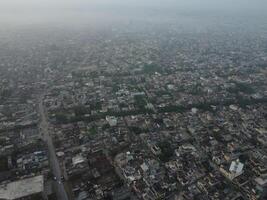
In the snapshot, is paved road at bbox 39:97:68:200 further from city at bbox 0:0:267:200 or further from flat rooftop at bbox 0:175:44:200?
flat rooftop at bbox 0:175:44:200

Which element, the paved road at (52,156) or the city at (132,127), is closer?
the paved road at (52,156)

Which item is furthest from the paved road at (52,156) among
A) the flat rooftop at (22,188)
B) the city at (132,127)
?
the flat rooftop at (22,188)

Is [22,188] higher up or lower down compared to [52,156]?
higher up

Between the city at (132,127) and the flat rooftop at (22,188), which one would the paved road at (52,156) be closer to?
the city at (132,127)

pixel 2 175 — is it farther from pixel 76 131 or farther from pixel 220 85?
pixel 220 85

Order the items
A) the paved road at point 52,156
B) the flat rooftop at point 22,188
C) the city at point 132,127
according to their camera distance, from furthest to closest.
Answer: the city at point 132,127
the paved road at point 52,156
the flat rooftop at point 22,188

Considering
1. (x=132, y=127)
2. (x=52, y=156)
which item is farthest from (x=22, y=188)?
(x=132, y=127)

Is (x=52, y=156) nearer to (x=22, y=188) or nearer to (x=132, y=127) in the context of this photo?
(x=22, y=188)

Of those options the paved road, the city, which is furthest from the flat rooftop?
the paved road

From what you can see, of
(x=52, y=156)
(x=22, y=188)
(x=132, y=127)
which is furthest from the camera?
(x=132, y=127)
